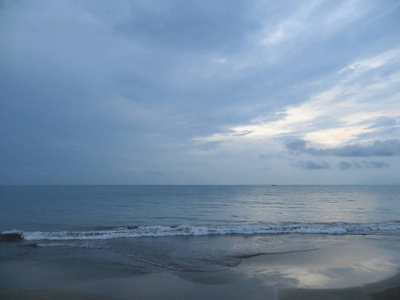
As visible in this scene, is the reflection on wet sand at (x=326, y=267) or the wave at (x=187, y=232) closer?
the reflection on wet sand at (x=326, y=267)

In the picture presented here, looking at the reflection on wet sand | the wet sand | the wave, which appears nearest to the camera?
the wet sand

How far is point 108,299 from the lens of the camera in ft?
23.7

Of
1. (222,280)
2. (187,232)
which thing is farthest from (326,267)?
(187,232)

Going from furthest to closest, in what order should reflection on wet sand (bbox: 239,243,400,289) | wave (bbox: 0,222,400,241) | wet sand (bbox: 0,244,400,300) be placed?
wave (bbox: 0,222,400,241), reflection on wet sand (bbox: 239,243,400,289), wet sand (bbox: 0,244,400,300)

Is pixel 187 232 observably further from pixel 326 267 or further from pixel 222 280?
pixel 326 267

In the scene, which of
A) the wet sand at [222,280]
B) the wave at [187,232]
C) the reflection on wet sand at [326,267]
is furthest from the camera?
the wave at [187,232]

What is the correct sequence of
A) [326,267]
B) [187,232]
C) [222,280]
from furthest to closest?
[187,232], [326,267], [222,280]

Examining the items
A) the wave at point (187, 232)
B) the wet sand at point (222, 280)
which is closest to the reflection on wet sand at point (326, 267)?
the wet sand at point (222, 280)

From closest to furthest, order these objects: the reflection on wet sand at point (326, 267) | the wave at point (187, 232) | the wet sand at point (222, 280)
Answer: the wet sand at point (222, 280), the reflection on wet sand at point (326, 267), the wave at point (187, 232)

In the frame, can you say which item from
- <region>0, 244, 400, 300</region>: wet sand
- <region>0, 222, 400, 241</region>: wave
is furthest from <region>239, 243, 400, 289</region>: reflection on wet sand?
<region>0, 222, 400, 241</region>: wave

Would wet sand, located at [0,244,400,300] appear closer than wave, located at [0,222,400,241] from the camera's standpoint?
Yes

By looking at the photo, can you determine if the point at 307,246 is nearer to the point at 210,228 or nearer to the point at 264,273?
the point at 264,273

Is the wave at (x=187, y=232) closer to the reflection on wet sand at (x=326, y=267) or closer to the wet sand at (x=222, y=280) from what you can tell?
the wet sand at (x=222, y=280)

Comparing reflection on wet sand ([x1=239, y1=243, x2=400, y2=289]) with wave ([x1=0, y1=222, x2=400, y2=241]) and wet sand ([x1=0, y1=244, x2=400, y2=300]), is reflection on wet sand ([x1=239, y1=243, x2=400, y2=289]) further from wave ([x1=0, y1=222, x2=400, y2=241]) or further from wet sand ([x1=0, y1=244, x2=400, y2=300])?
wave ([x1=0, y1=222, x2=400, y2=241])
